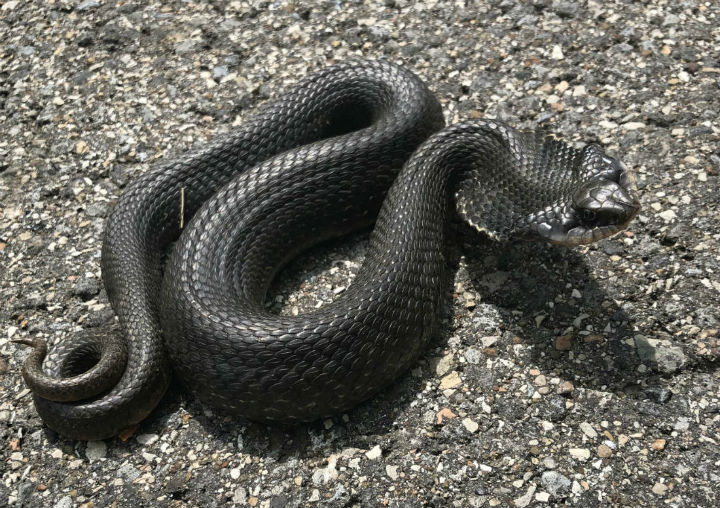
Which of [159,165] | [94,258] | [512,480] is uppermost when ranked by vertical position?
[159,165]

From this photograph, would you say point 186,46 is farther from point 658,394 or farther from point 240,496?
point 658,394

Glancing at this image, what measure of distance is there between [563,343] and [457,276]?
2.98ft

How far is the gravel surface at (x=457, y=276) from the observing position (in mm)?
4520

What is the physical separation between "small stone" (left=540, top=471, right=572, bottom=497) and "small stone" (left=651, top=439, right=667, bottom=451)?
1.78 ft

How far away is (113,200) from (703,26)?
5354 mm

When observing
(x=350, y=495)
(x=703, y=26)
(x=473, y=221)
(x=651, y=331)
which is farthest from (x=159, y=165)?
(x=703, y=26)

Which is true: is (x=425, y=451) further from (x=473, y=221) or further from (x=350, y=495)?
(x=473, y=221)

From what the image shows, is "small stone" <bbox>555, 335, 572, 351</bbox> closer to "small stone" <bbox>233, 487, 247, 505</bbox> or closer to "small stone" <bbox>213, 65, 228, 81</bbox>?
"small stone" <bbox>233, 487, 247, 505</bbox>

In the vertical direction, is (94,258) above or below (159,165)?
below

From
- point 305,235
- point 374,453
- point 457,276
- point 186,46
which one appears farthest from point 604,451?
point 186,46

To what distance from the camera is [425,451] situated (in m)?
4.59

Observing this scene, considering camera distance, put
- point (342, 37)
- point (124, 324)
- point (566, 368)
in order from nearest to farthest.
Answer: point (566, 368)
point (124, 324)
point (342, 37)

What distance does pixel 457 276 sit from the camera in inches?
218

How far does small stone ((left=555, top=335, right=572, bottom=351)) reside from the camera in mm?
4983
